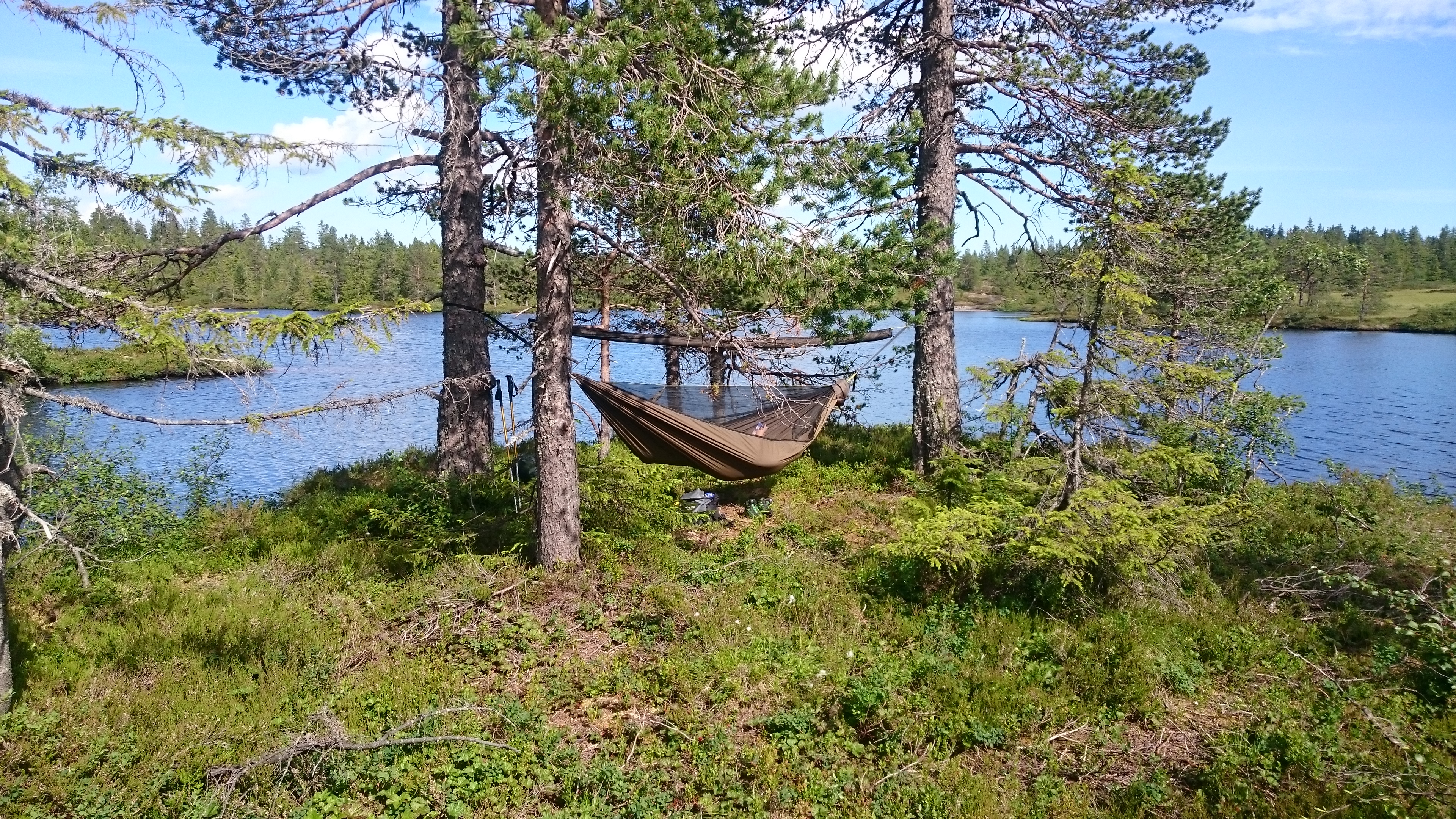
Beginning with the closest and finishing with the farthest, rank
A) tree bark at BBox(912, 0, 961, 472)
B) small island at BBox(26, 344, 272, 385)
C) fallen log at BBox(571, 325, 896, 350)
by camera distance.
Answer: fallen log at BBox(571, 325, 896, 350) < tree bark at BBox(912, 0, 961, 472) < small island at BBox(26, 344, 272, 385)

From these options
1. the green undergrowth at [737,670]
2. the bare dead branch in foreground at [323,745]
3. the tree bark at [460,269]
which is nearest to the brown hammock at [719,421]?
the green undergrowth at [737,670]

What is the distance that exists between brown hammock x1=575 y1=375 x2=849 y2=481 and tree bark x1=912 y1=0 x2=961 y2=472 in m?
1.29

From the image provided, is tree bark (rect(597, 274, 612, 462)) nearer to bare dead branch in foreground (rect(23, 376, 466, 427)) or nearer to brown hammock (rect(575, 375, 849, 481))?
brown hammock (rect(575, 375, 849, 481))

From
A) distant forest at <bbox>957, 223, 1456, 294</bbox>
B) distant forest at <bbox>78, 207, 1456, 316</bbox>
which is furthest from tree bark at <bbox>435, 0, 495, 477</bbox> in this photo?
distant forest at <bbox>957, 223, 1456, 294</bbox>

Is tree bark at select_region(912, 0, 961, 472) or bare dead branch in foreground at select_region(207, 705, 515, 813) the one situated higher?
tree bark at select_region(912, 0, 961, 472)

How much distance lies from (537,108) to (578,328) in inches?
82.7

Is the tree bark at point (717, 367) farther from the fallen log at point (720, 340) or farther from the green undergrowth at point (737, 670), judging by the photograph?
the green undergrowth at point (737, 670)

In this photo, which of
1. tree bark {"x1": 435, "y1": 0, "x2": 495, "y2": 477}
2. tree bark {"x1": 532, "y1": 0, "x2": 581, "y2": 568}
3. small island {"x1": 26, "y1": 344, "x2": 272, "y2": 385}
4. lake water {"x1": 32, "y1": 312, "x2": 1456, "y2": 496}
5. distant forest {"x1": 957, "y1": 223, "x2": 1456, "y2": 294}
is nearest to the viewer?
tree bark {"x1": 532, "y1": 0, "x2": 581, "y2": 568}

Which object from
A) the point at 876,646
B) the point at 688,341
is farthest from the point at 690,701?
the point at 688,341

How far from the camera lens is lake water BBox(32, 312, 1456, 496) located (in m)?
12.2

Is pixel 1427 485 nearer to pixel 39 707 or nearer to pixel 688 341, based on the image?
pixel 688 341

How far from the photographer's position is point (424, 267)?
42688 millimetres

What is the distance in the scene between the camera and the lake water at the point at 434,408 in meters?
12.2

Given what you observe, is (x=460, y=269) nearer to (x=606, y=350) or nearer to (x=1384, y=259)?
(x=606, y=350)
